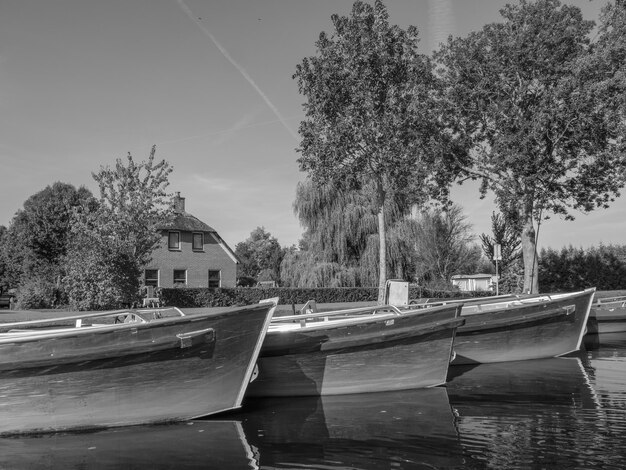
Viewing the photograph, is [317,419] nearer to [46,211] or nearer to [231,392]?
[231,392]

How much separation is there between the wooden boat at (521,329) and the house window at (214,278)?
34.1 meters

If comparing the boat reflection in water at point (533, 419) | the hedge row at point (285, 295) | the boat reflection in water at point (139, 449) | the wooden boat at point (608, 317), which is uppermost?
the hedge row at point (285, 295)

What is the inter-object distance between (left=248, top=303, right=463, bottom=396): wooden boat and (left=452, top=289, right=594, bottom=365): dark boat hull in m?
3.36

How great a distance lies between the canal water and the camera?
7.29m

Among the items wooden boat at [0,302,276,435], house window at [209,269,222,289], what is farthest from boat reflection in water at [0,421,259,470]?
house window at [209,269,222,289]

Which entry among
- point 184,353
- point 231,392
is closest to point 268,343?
point 231,392

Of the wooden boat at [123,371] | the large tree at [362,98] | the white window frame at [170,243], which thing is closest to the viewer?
the wooden boat at [123,371]

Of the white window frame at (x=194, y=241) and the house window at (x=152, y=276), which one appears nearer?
the house window at (x=152, y=276)

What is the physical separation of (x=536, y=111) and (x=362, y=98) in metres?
10.4

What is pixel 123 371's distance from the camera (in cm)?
889

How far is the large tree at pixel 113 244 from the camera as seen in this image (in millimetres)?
28031

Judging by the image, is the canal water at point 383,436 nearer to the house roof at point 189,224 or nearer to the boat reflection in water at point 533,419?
the boat reflection in water at point 533,419

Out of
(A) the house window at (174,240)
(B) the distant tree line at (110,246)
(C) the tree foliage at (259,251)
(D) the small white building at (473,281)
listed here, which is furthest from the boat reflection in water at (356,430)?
(C) the tree foliage at (259,251)

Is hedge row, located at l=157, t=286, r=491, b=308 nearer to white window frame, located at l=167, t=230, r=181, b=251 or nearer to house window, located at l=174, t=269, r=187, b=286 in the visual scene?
house window, located at l=174, t=269, r=187, b=286
